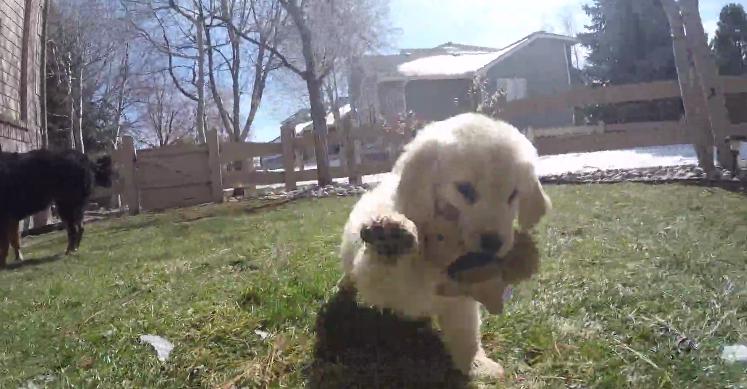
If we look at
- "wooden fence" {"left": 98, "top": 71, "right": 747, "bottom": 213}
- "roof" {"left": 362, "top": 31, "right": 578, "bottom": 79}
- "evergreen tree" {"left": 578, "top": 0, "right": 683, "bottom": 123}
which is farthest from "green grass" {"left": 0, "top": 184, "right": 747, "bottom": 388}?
"roof" {"left": 362, "top": 31, "right": 578, "bottom": 79}

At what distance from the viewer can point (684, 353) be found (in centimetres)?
247

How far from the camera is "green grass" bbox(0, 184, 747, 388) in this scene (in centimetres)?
256

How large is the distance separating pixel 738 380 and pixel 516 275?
0.87m

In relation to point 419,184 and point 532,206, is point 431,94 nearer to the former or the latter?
point 532,206

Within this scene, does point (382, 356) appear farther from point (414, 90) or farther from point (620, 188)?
point (414, 90)

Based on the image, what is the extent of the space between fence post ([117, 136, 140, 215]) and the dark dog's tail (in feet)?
15.0

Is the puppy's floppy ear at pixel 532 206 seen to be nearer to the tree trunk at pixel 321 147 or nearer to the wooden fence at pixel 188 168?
the wooden fence at pixel 188 168

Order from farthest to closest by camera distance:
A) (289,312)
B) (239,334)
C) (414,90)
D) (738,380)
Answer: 1. (414,90)
2. (289,312)
3. (239,334)
4. (738,380)

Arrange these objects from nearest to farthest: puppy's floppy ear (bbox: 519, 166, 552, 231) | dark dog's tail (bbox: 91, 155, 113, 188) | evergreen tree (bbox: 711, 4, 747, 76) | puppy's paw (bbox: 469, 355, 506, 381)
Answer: puppy's paw (bbox: 469, 355, 506, 381)
puppy's floppy ear (bbox: 519, 166, 552, 231)
dark dog's tail (bbox: 91, 155, 113, 188)
evergreen tree (bbox: 711, 4, 747, 76)

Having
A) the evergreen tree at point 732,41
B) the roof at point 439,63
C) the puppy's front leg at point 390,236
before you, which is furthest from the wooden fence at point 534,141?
the roof at point 439,63

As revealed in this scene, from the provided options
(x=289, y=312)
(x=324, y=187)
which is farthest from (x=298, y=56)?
(x=289, y=312)

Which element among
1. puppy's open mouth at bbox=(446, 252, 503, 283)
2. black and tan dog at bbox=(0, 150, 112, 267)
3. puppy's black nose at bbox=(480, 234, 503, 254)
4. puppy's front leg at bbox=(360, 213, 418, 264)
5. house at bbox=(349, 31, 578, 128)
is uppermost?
house at bbox=(349, 31, 578, 128)

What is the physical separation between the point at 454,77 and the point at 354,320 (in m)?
26.8

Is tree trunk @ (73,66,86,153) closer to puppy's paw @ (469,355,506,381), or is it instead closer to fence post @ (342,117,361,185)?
fence post @ (342,117,361,185)
